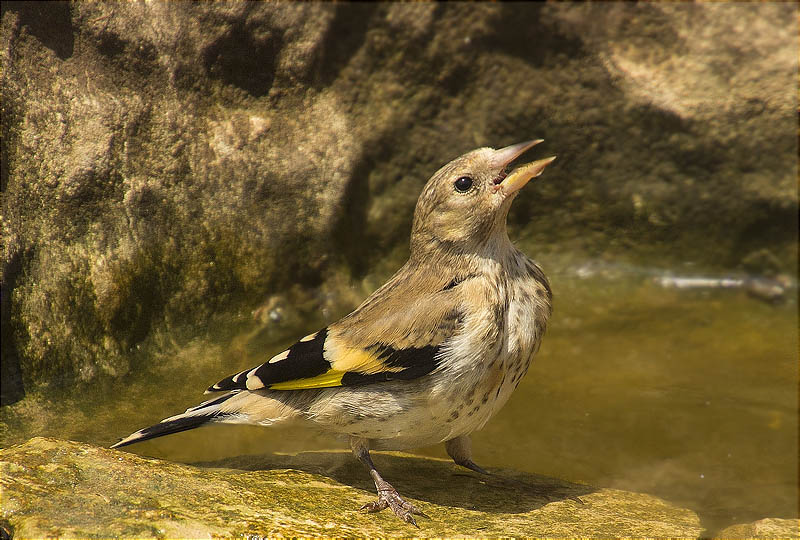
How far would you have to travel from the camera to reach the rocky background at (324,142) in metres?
4.88

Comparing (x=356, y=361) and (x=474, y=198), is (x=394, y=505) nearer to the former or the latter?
(x=356, y=361)

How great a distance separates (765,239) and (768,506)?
323cm

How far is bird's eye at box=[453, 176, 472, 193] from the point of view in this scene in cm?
444

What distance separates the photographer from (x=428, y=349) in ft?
13.4

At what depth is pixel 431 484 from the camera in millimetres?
4543

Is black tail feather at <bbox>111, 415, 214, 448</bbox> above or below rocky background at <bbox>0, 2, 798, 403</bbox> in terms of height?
below

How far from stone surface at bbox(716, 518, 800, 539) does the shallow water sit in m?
0.22

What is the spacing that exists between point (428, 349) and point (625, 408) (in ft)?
7.37

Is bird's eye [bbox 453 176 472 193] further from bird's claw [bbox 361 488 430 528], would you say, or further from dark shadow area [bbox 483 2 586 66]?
dark shadow area [bbox 483 2 586 66]

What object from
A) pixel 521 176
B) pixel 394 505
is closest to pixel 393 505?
pixel 394 505

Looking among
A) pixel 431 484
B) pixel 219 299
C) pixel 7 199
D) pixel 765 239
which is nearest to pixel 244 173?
pixel 219 299

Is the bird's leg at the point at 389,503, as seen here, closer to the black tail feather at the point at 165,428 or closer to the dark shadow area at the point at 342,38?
the black tail feather at the point at 165,428

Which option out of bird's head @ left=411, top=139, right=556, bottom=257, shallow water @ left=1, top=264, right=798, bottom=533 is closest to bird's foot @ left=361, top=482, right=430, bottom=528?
shallow water @ left=1, top=264, right=798, bottom=533

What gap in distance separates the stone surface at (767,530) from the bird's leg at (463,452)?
4.31 feet
